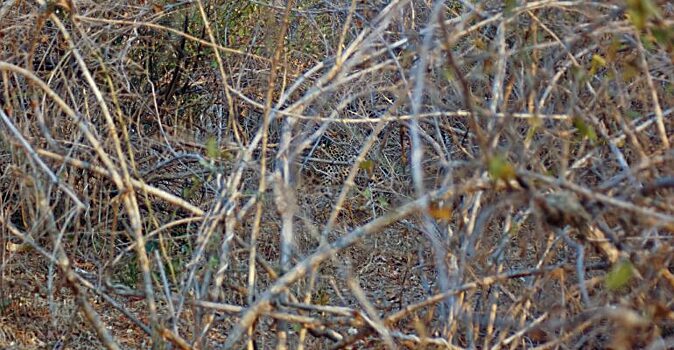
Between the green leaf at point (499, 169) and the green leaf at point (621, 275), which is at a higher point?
the green leaf at point (499, 169)

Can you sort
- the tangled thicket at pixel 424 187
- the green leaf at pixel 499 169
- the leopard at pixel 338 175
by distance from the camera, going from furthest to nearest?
the leopard at pixel 338 175 < the tangled thicket at pixel 424 187 < the green leaf at pixel 499 169

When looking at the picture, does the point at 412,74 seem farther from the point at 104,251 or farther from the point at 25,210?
the point at 104,251

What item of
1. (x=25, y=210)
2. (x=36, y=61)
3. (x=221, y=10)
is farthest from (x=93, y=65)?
(x=221, y=10)

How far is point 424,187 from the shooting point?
3.19 metres

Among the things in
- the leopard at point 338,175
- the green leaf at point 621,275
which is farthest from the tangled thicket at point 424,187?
the leopard at point 338,175

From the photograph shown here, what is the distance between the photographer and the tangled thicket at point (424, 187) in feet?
8.34

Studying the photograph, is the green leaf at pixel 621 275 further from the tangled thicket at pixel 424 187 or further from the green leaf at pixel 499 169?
the green leaf at pixel 499 169

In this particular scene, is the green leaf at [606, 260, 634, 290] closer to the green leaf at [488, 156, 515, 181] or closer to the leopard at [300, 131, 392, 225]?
the green leaf at [488, 156, 515, 181]

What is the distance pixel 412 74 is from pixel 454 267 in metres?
0.64

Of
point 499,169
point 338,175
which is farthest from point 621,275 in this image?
point 338,175

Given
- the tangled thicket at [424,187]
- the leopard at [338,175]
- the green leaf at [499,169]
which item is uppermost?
the green leaf at [499,169]

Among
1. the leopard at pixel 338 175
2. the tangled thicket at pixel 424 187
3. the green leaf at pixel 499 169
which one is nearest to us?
the green leaf at pixel 499 169

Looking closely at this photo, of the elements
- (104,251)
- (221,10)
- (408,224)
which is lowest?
(104,251)

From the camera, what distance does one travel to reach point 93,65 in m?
4.39
